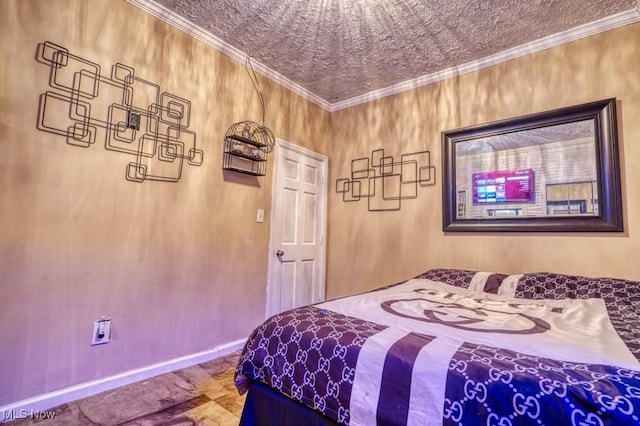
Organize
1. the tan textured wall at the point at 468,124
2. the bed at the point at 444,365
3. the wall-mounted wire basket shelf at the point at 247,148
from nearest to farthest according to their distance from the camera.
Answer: the bed at the point at 444,365 < the tan textured wall at the point at 468,124 < the wall-mounted wire basket shelf at the point at 247,148

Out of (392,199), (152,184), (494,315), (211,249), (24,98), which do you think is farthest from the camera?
(392,199)

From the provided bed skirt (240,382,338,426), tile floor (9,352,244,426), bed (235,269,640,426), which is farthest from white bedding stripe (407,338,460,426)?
tile floor (9,352,244,426)

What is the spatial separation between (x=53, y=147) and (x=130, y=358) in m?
1.35

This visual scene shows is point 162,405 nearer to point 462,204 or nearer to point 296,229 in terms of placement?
point 296,229

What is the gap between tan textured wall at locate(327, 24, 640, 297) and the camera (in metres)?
2.13

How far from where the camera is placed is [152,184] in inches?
85.4

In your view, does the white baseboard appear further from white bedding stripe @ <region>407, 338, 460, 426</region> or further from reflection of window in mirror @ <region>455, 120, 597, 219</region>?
reflection of window in mirror @ <region>455, 120, 597, 219</region>

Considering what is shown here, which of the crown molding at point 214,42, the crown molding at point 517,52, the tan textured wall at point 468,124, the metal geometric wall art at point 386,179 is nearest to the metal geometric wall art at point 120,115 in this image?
the crown molding at point 214,42

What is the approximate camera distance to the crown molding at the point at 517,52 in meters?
2.20

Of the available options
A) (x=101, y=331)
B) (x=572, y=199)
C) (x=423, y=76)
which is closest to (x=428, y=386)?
(x=101, y=331)

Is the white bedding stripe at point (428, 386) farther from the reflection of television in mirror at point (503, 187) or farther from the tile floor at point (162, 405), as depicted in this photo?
the reflection of television in mirror at point (503, 187)

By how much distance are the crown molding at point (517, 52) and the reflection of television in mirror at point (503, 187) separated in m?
0.96

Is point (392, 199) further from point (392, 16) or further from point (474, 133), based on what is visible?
point (392, 16)

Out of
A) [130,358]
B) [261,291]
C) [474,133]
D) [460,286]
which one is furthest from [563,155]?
[130,358]
